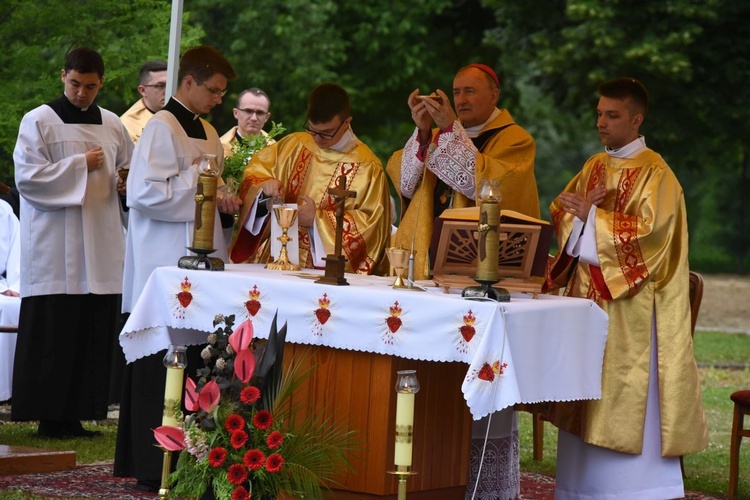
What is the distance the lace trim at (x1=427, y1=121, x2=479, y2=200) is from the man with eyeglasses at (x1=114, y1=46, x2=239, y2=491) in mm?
998

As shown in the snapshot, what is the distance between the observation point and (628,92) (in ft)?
19.1

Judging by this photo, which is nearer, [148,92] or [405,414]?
[405,414]

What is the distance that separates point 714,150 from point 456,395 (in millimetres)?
14987

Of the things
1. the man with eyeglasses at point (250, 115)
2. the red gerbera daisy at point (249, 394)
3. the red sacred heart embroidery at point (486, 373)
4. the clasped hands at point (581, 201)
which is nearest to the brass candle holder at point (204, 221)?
the red gerbera daisy at point (249, 394)

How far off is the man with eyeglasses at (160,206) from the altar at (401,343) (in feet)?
1.30

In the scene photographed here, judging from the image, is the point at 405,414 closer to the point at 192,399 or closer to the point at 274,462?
the point at 274,462

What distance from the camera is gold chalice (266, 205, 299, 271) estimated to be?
571 cm

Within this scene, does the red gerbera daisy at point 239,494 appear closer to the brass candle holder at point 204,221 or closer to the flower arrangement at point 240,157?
the brass candle holder at point 204,221

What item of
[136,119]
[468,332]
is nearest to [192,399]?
[468,332]

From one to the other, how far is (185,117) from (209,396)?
193 centimetres

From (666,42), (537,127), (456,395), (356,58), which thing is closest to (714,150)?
(666,42)

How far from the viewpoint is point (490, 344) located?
A: 464 cm

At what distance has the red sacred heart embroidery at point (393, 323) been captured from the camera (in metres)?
4.88

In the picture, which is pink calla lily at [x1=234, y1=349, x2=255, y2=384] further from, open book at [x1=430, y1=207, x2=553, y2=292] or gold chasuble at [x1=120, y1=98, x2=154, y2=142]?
gold chasuble at [x1=120, y1=98, x2=154, y2=142]
